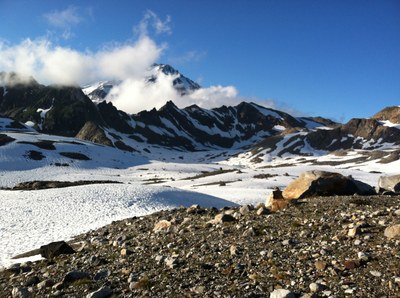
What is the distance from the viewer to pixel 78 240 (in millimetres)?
23625

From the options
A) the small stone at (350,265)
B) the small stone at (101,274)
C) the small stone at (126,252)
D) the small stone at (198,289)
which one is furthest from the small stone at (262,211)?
the small stone at (198,289)

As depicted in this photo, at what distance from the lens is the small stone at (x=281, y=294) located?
928cm

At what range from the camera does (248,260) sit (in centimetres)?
1241

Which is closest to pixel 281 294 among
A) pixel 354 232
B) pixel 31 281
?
pixel 354 232

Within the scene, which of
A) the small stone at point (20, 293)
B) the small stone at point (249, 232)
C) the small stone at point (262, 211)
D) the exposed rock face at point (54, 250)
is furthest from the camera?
the small stone at point (262, 211)

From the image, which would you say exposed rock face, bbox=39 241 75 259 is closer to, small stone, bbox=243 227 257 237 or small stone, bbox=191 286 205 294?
small stone, bbox=243 227 257 237

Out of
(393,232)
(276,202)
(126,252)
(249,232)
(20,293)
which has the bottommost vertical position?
(20,293)

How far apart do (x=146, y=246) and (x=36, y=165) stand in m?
87.8

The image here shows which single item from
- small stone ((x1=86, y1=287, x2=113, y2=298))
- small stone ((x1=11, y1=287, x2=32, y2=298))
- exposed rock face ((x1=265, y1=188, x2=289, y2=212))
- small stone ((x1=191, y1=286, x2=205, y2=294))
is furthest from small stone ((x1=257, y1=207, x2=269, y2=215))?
small stone ((x1=11, y1=287, x2=32, y2=298))

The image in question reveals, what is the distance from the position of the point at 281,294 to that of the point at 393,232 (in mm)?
5392

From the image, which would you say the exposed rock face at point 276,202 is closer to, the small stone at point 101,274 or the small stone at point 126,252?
the small stone at point 126,252

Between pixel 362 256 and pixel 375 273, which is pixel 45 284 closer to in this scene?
pixel 362 256

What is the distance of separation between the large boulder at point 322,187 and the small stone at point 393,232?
8.92 metres

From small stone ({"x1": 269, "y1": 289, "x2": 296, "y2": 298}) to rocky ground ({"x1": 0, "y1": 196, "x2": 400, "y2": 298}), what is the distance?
3cm
